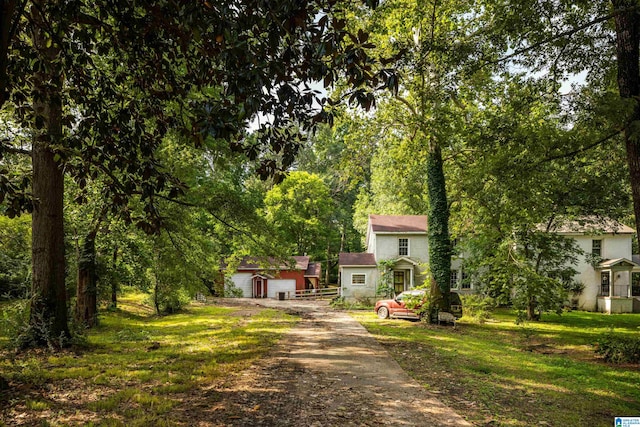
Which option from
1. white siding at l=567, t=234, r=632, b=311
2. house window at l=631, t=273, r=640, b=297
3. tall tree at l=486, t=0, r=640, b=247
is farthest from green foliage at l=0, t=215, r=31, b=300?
house window at l=631, t=273, r=640, b=297

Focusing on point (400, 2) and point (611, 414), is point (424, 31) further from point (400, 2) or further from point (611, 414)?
point (611, 414)

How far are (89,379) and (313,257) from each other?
1493 inches

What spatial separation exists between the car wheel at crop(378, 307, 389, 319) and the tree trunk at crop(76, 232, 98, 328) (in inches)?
525

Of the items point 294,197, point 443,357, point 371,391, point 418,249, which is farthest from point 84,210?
point 294,197

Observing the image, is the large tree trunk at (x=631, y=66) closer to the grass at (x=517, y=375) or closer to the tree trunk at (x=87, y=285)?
the grass at (x=517, y=375)

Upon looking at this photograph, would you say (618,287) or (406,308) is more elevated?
(406,308)

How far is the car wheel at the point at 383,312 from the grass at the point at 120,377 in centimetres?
1012

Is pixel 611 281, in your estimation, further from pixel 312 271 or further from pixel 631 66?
pixel 631 66

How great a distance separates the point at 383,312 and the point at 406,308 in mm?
1551

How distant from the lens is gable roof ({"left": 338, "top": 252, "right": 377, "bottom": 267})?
28.9 meters

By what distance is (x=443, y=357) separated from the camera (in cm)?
995

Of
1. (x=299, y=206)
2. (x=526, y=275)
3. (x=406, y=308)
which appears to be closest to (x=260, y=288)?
(x=299, y=206)

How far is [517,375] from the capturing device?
27.6 feet

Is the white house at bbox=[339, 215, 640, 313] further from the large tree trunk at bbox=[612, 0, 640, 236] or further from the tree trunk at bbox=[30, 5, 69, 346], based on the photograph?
the tree trunk at bbox=[30, 5, 69, 346]
